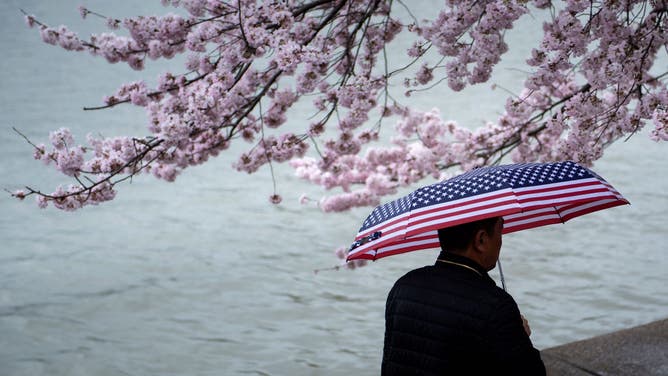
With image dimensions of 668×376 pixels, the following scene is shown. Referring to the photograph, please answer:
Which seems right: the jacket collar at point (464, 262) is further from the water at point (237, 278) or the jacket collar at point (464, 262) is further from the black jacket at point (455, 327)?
the water at point (237, 278)

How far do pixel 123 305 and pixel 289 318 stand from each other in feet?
5.88

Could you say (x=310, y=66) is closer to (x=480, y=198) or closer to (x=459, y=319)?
(x=480, y=198)

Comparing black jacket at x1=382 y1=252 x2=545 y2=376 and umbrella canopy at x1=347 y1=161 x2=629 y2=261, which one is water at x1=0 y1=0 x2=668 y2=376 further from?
black jacket at x1=382 y1=252 x2=545 y2=376

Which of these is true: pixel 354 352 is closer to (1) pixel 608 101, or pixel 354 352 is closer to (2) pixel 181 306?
(2) pixel 181 306

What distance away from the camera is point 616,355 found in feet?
15.3

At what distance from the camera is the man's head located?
99.3 inches

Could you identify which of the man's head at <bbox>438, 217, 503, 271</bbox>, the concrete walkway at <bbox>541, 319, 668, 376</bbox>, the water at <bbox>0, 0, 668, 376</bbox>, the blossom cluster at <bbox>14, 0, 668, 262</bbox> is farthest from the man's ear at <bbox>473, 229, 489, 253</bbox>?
the water at <bbox>0, 0, 668, 376</bbox>

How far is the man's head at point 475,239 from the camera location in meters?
2.52

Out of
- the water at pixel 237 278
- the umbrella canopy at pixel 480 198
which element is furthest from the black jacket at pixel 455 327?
the water at pixel 237 278

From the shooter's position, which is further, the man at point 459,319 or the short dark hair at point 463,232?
the short dark hair at point 463,232

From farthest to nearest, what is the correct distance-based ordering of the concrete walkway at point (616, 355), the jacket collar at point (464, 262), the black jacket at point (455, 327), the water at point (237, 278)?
the water at point (237, 278) < the concrete walkway at point (616, 355) < the jacket collar at point (464, 262) < the black jacket at point (455, 327)

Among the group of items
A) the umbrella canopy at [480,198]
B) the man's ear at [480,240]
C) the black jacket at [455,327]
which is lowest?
the black jacket at [455,327]

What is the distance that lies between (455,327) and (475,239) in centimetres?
30

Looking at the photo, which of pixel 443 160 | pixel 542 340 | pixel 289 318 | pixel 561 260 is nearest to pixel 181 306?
pixel 289 318
